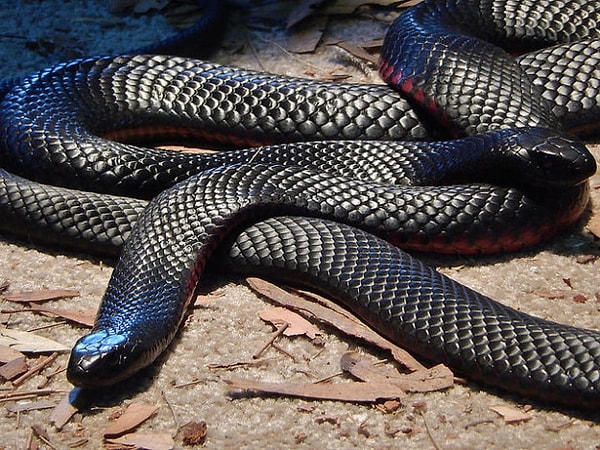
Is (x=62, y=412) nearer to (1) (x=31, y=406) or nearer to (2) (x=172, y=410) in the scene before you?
(1) (x=31, y=406)

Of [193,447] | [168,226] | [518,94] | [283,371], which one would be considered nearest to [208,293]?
[168,226]

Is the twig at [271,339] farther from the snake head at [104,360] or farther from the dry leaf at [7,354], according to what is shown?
the dry leaf at [7,354]

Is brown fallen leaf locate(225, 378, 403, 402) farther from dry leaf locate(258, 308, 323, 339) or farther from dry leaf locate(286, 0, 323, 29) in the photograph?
dry leaf locate(286, 0, 323, 29)

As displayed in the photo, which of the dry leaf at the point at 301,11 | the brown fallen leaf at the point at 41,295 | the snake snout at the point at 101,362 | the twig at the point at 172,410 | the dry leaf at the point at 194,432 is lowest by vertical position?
the brown fallen leaf at the point at 41,295

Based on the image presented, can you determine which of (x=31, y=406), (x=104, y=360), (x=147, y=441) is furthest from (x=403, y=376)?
(x=31, y=406)

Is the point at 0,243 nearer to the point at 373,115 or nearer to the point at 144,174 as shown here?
the point at 144,174

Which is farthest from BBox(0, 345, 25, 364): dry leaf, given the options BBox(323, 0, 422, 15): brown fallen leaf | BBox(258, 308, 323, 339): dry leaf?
BBox(323, 0, 422, 15): brown fallen leaf

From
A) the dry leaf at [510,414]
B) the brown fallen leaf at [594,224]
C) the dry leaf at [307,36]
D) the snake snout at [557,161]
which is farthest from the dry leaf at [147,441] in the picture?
the dry leaf at [307,36]
